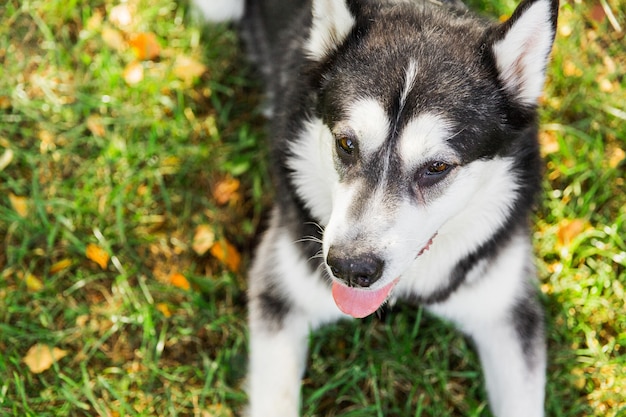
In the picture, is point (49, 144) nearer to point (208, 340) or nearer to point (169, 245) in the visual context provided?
point (169, 245)

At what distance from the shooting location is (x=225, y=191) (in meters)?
4.48

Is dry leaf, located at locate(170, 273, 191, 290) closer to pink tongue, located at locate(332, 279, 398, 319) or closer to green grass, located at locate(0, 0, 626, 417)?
green grass, located at locate(0, 0, 626, 417)

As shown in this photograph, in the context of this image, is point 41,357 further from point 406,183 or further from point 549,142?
point 549,142

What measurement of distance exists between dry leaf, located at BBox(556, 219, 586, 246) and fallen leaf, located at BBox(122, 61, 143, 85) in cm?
289

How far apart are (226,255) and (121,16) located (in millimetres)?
1957

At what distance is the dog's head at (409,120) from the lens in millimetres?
2758

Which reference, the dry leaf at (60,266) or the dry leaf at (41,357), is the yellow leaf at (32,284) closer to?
the dry leaf at (60,266)

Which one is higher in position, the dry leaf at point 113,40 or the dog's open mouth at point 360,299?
the dog's open mouth at point 360,299

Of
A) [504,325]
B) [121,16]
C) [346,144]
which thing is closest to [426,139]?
[346,144]

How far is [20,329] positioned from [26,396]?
0.41 m

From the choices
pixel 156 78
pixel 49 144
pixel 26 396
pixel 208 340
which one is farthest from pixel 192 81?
pixel 26 396

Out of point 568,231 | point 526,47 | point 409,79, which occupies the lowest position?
point 568,231

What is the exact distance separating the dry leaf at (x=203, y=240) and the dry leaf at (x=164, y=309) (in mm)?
394

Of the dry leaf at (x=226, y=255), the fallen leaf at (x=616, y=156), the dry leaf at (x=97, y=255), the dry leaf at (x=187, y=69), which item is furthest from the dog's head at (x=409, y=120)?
the dry leaf at (x=187, y=69)
